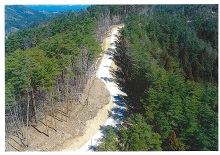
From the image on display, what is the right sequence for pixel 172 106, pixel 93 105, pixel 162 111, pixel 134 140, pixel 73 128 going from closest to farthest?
pixel 134 140, pixel 172 106, pixel 162 111, pixel 73 128, pixel 93 105

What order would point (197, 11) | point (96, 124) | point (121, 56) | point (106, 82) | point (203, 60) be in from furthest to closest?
point (197, 11) → point (203, 60) → point (121, 56) → point (106, 82) → point (96, 124)

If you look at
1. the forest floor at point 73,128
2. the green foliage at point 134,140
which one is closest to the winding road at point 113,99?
the forest floor at point 73,128

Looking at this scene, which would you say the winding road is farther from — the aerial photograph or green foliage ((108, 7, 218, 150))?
green foliage ((108, 7, 218, 150))

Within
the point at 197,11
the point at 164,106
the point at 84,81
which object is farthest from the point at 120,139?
the point at 197,11

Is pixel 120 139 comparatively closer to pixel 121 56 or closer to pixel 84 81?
pixel 84 81

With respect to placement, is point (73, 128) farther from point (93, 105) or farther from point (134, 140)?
point (134, 140)

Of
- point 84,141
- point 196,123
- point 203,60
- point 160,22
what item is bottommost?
point 84,141

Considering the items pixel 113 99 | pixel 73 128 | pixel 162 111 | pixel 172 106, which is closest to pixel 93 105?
pixel 113 99
